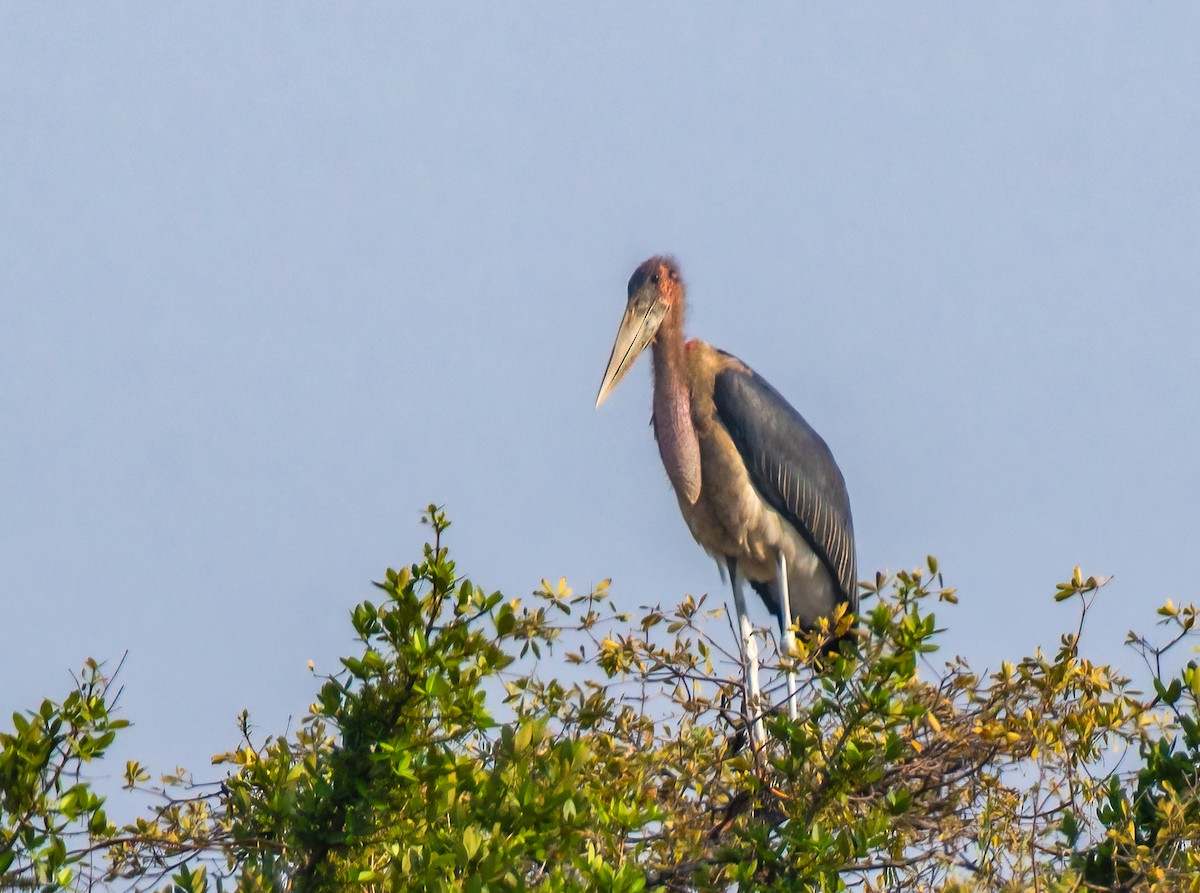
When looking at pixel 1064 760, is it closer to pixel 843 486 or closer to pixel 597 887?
pixel 597 887

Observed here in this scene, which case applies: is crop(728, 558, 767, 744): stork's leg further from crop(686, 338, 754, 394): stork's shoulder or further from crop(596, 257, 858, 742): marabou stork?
crop(686, 338, 754, 394): stork's shoulder

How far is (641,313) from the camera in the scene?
7.59m

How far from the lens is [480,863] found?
3.29m

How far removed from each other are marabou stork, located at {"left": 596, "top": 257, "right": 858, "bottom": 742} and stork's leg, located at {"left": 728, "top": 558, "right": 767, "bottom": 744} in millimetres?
10

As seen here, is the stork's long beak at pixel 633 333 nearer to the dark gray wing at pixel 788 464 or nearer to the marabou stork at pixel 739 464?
the marabou stork at pixel 739 464

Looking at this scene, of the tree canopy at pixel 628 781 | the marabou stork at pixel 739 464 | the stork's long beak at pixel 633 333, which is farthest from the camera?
the stork's long beak at pixel 633 333

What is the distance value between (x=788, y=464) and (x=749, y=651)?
4.06ft

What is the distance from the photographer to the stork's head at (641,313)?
24.6 feet

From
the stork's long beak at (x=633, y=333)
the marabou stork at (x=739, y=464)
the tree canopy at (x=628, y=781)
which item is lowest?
the tree canopy at (x=628, y=781)

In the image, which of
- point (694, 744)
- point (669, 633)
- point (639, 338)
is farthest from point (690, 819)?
point (639, 338)

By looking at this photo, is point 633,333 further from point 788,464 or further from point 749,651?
point 749,651

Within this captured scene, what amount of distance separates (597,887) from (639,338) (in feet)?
14.5

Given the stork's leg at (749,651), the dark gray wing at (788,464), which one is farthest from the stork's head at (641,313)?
the stork's leg at (749,651)

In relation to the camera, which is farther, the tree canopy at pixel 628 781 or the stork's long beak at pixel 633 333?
the stork's long beak at pixel 633 333
